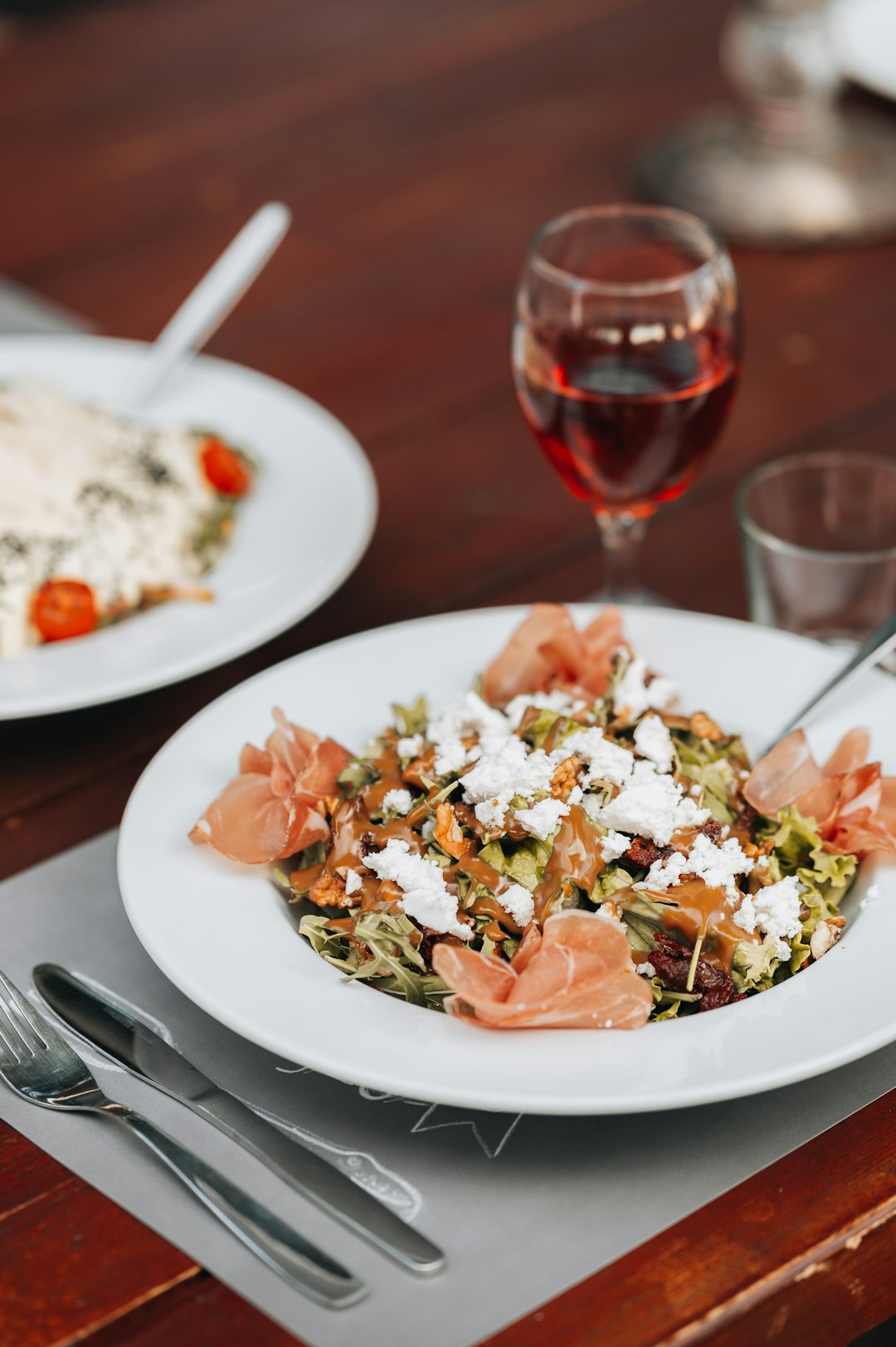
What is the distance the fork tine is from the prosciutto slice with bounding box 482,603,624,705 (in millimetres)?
397

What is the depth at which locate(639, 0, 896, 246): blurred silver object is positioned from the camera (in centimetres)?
201

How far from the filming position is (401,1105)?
920mm

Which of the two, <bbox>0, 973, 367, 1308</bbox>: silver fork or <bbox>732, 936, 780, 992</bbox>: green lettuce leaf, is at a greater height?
<bbox>732, 936, 780, 992</bbox>: green lettuce leaf

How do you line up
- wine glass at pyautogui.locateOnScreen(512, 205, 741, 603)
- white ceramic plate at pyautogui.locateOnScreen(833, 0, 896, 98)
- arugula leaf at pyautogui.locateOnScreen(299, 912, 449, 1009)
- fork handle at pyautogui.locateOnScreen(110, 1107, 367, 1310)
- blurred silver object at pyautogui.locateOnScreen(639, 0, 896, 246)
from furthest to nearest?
white ceramic plate at pyautogui.locateOnScreen(833, 0, 896, 98) < blurred silver object at pyautogui.locateOnScreen(639, 0, 896, 246) < wine glass at pyautogui.locateOnScreen(512, 205, 741, 603) < arugula leaf at pyautogui.locateOnScreen(299, 912, 449, 1009) < fork handle at pyautogui.locateOnScreen(110, 1107, 367, 1310)

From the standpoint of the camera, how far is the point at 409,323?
1.92m

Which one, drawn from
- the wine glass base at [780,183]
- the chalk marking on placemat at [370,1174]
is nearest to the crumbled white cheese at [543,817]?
the chalk marking on placemat at [370,1174]

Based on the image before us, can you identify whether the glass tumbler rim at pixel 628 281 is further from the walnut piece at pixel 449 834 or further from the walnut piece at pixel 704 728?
the walnut piece at pixel 449 834

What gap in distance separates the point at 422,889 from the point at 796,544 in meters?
0.66

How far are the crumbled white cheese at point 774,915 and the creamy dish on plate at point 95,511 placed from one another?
0.62 m

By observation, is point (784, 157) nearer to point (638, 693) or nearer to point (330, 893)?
point (638, 693)

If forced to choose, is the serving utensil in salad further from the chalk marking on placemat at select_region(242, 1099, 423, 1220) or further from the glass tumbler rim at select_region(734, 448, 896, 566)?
the chalk marking on placemat at select_region(242, 1099, 423, 1220)

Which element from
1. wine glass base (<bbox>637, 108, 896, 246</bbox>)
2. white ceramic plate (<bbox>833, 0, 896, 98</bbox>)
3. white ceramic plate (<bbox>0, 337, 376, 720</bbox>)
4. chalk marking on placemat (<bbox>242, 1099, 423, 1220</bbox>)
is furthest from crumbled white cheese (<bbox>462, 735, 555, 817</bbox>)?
white ceramic plate (<bbox>833, 0, 896, 98</bbox>)

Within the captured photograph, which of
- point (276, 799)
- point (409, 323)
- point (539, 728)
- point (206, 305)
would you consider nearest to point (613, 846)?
point (539, 728)

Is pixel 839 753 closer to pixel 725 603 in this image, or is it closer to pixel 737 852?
pixel 737 852
